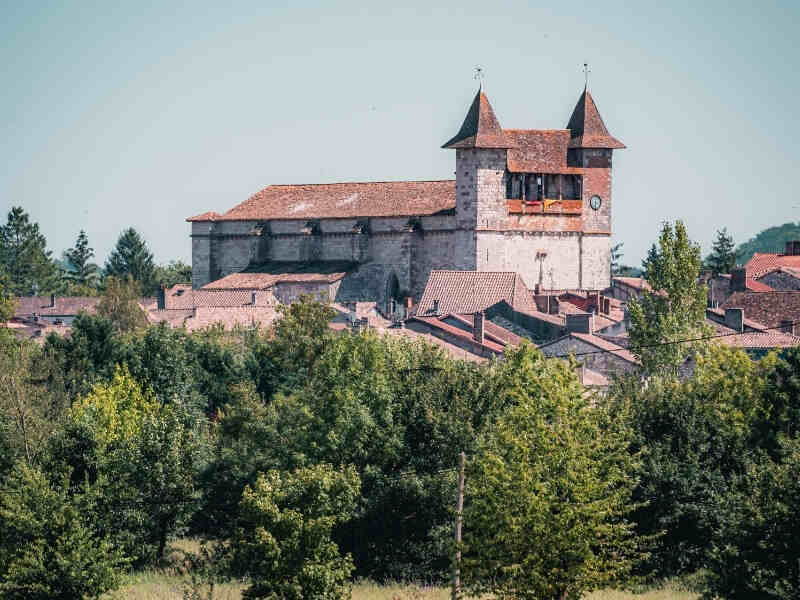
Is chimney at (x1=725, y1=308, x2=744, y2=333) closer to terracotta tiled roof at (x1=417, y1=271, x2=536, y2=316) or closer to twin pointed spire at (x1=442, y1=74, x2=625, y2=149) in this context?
terracotta tiled roof at (x1=417, y1=271, x2=536, y2=316)

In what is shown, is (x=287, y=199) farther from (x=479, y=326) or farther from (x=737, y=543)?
(x=737, y=543)

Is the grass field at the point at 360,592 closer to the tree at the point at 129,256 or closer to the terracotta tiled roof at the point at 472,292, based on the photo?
the terracotta tiled roof at the point at 472,292

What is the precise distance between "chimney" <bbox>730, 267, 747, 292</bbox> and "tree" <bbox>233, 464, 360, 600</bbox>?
160 ft

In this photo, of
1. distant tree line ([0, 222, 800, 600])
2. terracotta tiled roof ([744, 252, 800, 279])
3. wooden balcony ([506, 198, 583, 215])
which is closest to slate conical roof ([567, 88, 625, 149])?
wooden balcony ([506, 198, 583, 215])

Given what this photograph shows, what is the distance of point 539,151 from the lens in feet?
244

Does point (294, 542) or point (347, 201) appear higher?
point (347, 201)

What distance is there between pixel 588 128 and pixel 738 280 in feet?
32.8

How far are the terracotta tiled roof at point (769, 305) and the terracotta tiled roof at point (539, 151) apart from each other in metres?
11.3

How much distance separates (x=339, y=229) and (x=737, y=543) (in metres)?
53.5

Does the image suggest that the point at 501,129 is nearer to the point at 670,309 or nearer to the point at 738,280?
the point at 738,280

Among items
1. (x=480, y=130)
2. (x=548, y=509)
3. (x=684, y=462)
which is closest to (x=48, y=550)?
(x=548, y=509)

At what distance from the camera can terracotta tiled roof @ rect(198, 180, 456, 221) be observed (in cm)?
7575

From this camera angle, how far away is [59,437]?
3353 centimetres

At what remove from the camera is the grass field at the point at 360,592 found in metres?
29.0
